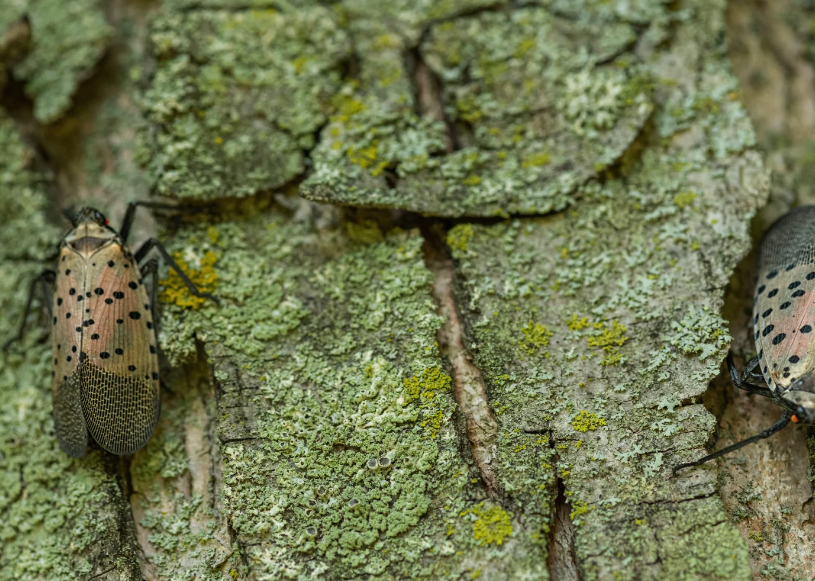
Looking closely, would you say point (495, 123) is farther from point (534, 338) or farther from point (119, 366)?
point (119, 366)

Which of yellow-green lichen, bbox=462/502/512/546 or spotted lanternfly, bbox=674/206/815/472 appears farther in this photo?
spotted lanternfly, bbox=674/206/815/472

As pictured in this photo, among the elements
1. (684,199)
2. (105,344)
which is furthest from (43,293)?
(684,199)

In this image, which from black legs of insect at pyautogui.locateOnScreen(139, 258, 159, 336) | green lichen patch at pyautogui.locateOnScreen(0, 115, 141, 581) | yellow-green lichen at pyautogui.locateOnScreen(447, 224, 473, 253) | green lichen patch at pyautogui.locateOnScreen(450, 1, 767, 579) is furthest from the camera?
black legs of insect at pyautogui.locateOnScreen(139, 258, 159, 336)

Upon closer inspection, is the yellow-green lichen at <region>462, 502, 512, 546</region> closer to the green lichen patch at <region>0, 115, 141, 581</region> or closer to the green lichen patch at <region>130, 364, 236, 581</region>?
the green lichen patch at <region>130, 364, 236, 581</region>

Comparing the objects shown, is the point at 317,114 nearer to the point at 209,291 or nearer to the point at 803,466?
the point at 209,291

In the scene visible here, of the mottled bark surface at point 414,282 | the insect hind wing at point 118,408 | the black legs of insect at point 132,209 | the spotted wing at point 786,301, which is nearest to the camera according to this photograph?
the mottled bark surface at point 414,282

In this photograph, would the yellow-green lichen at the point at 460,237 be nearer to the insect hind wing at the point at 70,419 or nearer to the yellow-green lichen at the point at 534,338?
the yellow-green lichen at the point at 534,338

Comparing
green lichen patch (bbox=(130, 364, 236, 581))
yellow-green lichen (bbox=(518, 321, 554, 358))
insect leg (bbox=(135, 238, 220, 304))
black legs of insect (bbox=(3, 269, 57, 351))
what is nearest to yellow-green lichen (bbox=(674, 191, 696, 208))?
yellow-green lichen (bbox=(518, 321, 554, 358))

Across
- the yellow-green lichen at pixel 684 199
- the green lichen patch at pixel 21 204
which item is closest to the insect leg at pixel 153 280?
the green lichen patch at pixel 21 204
